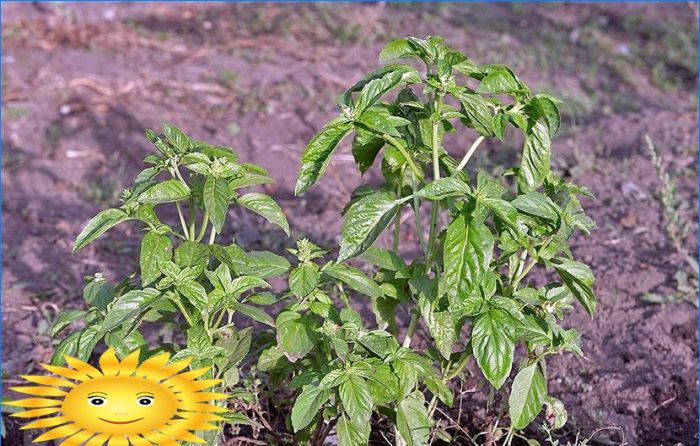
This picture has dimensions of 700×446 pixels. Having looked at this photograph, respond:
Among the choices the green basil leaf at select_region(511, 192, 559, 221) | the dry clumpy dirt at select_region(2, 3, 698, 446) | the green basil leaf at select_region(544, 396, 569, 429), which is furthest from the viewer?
the dry clumpy dirt at select_region(2, 3, 698, 446)

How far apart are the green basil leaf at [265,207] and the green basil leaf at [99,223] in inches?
10.7

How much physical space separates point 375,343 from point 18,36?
5376 mm

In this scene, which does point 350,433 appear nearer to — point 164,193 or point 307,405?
point 307,405

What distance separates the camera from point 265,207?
2.34m

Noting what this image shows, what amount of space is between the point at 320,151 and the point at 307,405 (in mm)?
568

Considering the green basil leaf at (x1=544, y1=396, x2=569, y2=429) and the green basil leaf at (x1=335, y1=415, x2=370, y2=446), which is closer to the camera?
the green basil leaf at (x1=335, y1=415, x2=370, y2=446)

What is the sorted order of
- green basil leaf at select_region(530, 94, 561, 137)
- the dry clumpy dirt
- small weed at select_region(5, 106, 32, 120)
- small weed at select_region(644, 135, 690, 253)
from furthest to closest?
small weed at select_region(5, 106, 32, 120)
small weed at select_region(644, 135, 690, 253)
the dry clumpy dirt
green basil leaf at select_region(530, 94, 561, 137)

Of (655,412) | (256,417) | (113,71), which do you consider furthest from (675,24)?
(256,417)

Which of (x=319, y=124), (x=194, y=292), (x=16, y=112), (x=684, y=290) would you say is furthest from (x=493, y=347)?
(x=16, y=112)

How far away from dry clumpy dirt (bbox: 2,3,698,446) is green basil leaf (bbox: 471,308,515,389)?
838 millimetres

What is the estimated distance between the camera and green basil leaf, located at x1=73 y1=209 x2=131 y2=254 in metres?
2.28

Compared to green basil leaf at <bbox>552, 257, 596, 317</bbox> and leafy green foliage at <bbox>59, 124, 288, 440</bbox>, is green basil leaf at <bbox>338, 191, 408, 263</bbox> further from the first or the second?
green basil leaf at <bbox>552, 257, 596, 317</bbox>

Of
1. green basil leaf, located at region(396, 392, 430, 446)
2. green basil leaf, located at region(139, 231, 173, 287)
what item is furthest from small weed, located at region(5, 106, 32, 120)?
green basil leaf, located at region(396, 392, 430, 446)

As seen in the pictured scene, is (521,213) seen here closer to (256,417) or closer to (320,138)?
(320,138)
